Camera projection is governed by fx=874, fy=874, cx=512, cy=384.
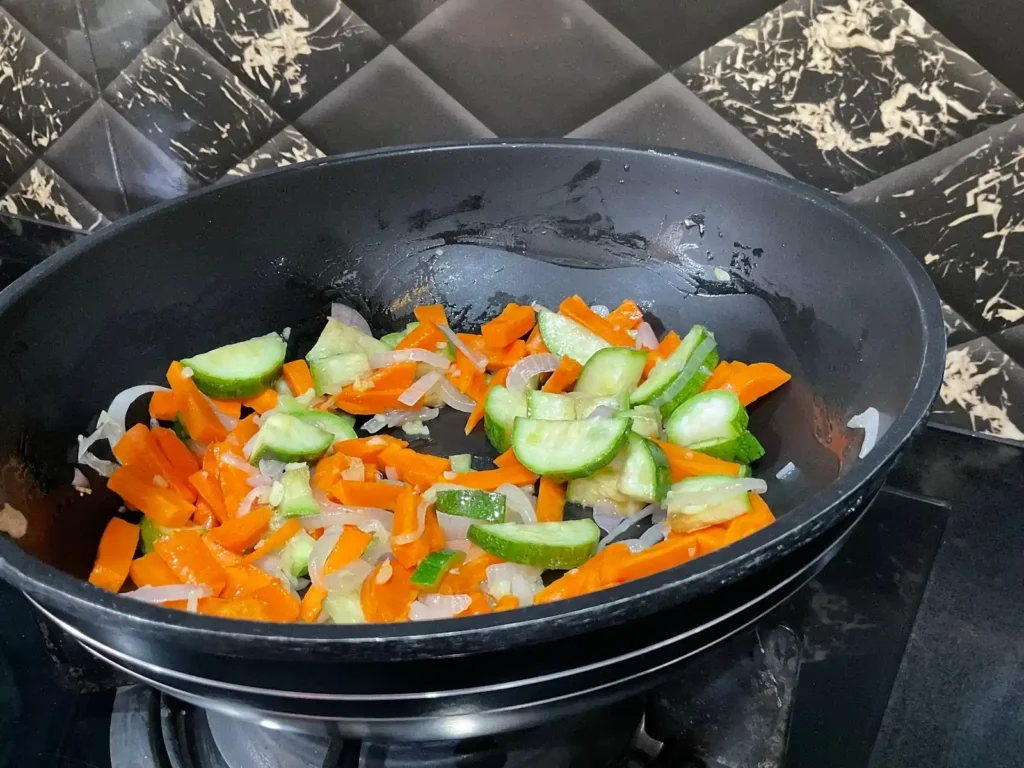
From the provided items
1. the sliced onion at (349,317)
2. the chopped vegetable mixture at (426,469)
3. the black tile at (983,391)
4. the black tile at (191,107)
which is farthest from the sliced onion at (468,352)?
the black tile at (983,391)

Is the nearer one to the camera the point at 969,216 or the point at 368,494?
the point at 368,494

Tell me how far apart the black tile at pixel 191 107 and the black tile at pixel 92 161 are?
73 mm

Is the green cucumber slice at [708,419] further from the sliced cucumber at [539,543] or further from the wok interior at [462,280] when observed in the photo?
the sliced cucumber at [539,543]

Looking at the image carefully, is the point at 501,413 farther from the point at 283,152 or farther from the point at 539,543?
the point at 283,152

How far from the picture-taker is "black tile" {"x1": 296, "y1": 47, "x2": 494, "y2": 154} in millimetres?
1297

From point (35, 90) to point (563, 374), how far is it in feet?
3.86

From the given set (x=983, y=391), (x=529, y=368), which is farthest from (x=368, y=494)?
(x=983, y=391)

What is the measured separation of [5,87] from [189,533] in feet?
3.91

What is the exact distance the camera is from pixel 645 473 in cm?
94

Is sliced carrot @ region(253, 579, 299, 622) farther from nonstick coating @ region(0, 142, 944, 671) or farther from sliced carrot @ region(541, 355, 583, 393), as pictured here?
sliced carrot @ region(541, 355, 583, 393)

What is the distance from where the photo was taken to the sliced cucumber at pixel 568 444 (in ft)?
3.08

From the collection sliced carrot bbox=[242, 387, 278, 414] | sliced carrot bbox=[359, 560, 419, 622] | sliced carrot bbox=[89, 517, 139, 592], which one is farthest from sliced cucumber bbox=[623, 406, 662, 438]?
sliced carrot bbox=[89, 517, 139, 592]

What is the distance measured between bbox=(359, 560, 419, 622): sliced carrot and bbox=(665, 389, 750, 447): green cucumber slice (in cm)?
37

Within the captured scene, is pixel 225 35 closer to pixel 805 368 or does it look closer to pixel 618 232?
pixel 618 232
